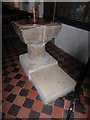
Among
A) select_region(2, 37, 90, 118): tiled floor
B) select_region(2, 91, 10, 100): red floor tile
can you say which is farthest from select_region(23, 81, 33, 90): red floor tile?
select_region(2, 91, 10, 100): red floor tile

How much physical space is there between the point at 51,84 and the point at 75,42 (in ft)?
4.01

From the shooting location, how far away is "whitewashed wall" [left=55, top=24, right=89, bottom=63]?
2088mm

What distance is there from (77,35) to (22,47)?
149 cm

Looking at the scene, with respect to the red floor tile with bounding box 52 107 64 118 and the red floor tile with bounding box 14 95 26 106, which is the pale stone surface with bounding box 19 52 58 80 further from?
the red floor tile with bounding box 52 107 64 118

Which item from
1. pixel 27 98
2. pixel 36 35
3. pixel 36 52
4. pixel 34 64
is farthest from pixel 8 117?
pixel 36 35

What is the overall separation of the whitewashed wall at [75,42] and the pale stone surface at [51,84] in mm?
781

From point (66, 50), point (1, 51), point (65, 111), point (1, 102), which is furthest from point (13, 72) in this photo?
point (66, 50)

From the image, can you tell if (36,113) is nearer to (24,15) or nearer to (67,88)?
(67,88)

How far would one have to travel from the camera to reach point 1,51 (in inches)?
105

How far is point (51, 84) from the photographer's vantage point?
1490mm

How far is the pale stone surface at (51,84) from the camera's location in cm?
139

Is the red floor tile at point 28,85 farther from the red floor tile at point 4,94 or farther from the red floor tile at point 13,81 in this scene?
the red floor tile at point 4,94

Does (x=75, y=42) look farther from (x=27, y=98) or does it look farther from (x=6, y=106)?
(x=6, y=106)

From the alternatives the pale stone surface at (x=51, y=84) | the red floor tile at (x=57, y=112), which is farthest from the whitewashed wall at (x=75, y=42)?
the red floor tile at (x=57, y=112)
